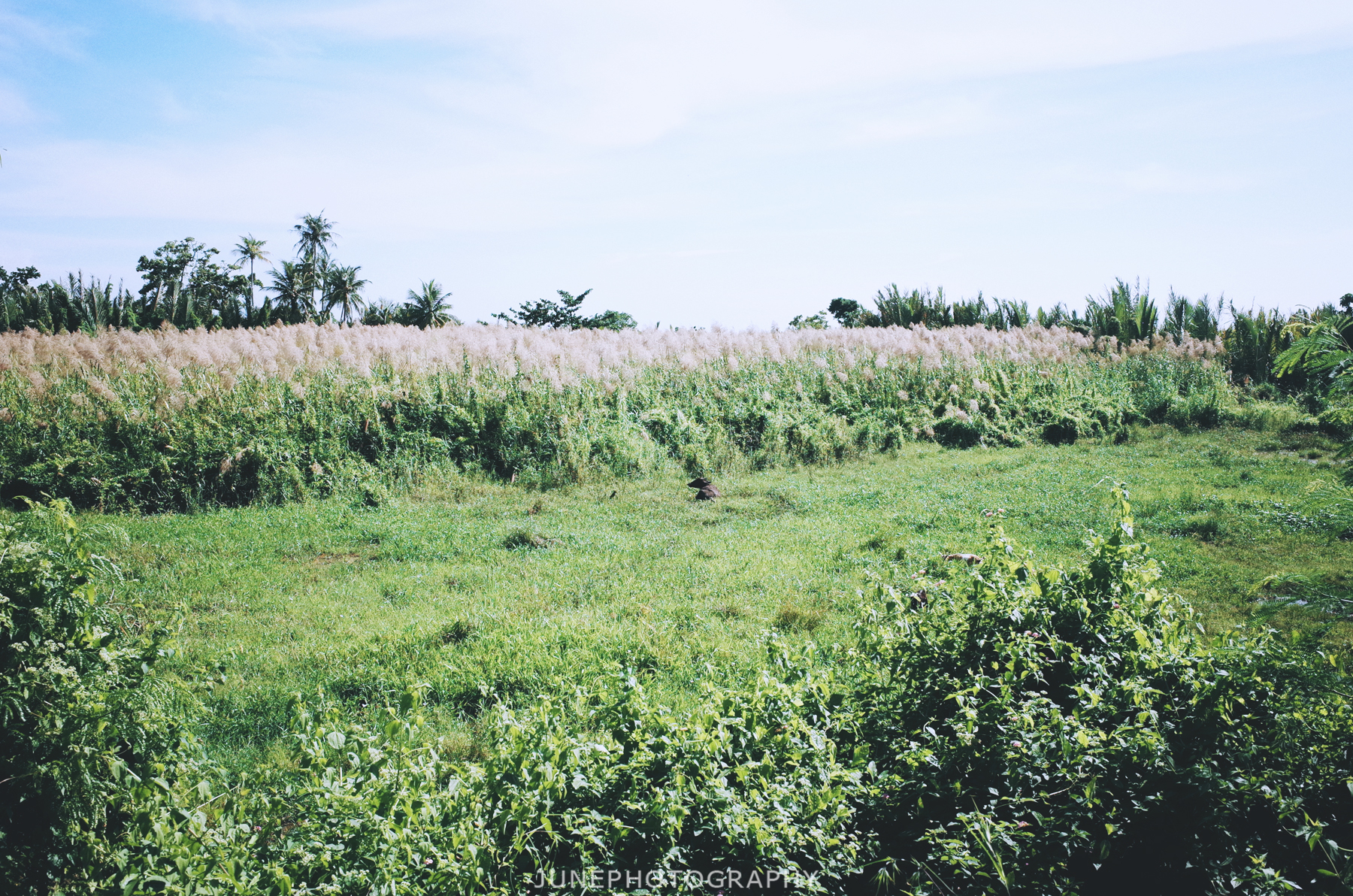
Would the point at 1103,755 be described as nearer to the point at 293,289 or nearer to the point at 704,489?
the point at 704,489

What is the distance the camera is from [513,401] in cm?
1185

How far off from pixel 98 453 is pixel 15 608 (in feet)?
27.5

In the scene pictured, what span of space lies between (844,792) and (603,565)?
15.5 feet

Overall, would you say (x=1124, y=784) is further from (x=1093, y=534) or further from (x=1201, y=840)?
(x=1093, y=534)

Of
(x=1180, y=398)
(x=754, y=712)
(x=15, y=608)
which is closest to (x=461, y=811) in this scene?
(x=754, y=712)

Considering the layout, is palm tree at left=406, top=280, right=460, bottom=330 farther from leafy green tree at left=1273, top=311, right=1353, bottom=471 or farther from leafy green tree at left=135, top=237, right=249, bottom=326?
leafy green tree at left=1273, top=311, right=1353, bottom=471

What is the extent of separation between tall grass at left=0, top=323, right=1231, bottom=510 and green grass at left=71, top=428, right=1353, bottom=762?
2.47ft

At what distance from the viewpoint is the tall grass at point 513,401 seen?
31.9 feet

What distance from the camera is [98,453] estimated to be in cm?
949

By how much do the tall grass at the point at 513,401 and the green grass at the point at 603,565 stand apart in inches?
29.6

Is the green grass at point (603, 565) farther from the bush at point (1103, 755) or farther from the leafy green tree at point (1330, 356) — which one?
the leafy green tree at point (1330, 356)

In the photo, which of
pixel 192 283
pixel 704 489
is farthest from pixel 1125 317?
pixel 192 283

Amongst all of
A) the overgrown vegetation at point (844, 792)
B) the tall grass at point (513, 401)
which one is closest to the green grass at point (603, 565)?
the overgrown vegetation at point (844, 792)

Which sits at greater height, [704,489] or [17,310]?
[17,310]
